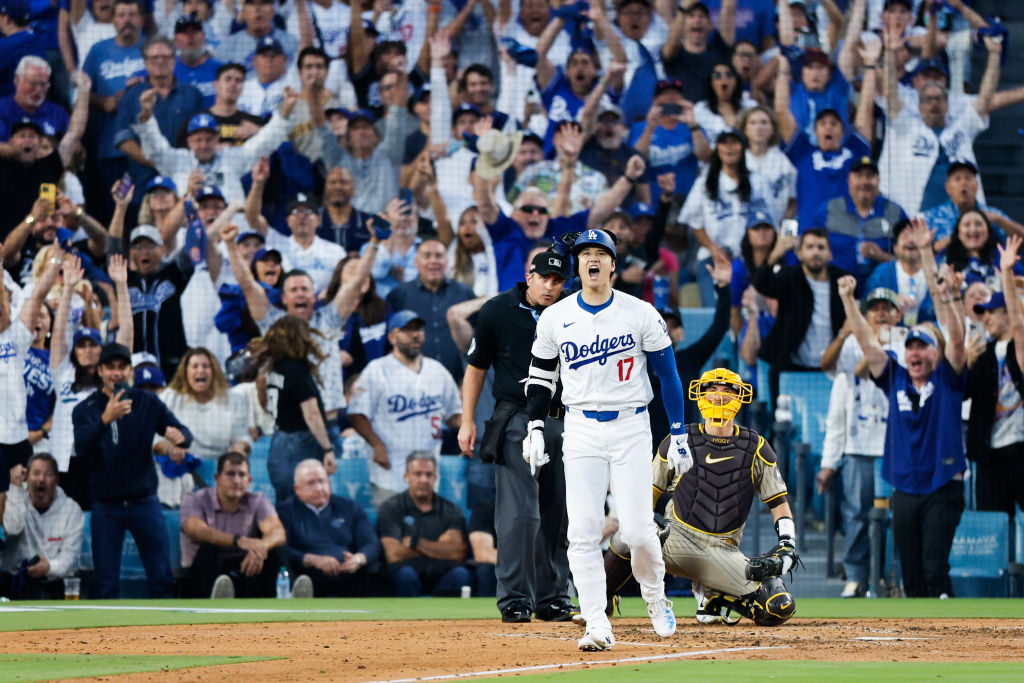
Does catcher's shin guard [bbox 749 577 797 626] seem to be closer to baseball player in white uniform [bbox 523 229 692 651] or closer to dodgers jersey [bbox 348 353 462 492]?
baseball player in white uniform [bbox 523 229 692 651]

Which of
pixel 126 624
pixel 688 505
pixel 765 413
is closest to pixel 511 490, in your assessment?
pixel 688 505

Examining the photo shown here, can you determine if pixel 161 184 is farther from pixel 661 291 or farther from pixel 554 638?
pixel 554 638

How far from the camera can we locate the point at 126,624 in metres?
8.12

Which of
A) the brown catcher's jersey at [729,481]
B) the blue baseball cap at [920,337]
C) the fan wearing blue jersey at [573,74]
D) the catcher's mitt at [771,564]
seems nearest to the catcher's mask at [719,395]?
the brown catcher's jersey at [729,481]

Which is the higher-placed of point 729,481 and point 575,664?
point 729,481

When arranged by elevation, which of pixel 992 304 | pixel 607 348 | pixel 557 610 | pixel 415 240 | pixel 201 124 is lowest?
pixel 557 610

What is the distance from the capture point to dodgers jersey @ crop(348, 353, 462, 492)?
1216 centimetres

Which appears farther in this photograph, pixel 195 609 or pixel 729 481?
pixel 195 609

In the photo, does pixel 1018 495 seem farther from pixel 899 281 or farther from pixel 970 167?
pixel 970 167

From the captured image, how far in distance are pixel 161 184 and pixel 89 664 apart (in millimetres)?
7631

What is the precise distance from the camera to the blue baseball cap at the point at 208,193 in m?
12.5

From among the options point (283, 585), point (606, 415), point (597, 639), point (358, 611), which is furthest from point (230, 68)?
point (597, 639)

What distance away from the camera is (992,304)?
12430 millimetres

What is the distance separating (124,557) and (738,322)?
19.2 feet
